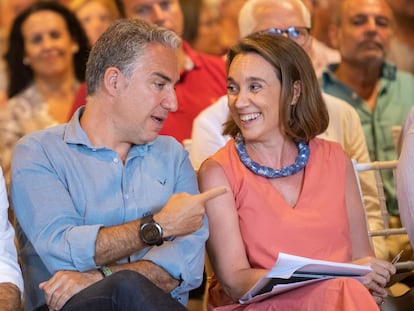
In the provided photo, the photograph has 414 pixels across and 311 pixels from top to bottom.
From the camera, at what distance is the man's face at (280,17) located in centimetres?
362

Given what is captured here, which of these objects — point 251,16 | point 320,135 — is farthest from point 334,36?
point 320,135

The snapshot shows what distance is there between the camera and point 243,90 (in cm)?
289

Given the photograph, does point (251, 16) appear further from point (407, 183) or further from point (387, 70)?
point (407, 183)

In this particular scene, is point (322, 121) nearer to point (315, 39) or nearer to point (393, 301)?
point (393, 301)

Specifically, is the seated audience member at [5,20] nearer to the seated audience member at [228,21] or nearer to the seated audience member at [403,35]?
the seated audience member at [228,21]

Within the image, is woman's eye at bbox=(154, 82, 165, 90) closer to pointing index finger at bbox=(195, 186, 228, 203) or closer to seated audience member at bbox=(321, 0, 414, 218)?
pointing index finger at bbox=(195, 186, 228, 203)

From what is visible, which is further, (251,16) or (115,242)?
(251,16)

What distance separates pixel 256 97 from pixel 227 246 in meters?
0.45

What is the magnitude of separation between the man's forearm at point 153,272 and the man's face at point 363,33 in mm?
2012

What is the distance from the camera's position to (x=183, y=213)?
99.9 inches

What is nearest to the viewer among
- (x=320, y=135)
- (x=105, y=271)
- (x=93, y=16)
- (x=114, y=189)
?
(x=105, y=271)

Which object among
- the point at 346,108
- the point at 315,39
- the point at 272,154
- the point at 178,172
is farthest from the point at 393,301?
the point at 315,39

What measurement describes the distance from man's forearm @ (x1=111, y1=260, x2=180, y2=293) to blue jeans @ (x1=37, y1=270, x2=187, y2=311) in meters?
0.21

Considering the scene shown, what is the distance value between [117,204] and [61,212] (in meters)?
0.17
